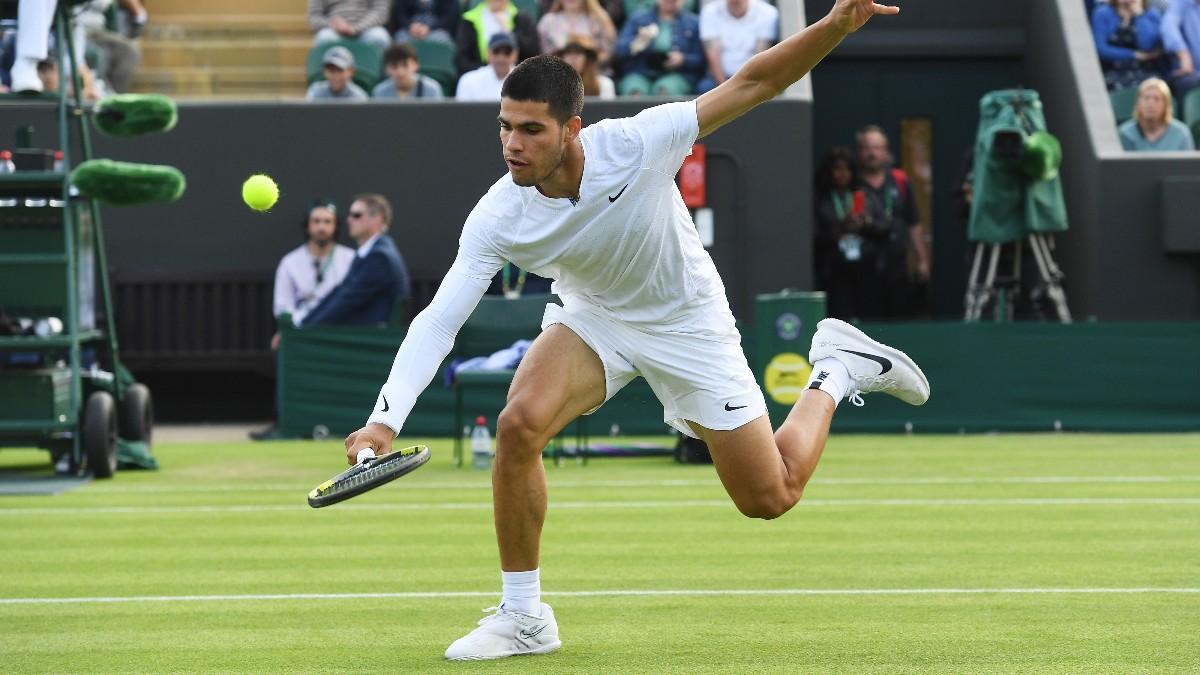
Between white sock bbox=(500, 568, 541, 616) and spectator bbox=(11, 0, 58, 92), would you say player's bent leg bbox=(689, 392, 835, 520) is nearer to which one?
white sock bbox=(500, 568, 541, 616)

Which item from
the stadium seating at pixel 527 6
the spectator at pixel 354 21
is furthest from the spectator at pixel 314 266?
the stadium seating at pixel 527 6

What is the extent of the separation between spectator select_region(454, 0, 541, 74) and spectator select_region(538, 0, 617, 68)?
0.12 metres

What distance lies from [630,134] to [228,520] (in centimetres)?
494

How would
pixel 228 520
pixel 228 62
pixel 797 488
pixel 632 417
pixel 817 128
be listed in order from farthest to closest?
1. pixel 817 128
2. pixel 228 62
3. pixel 632 417
4. pixel 228 520
5. pixel 797 488

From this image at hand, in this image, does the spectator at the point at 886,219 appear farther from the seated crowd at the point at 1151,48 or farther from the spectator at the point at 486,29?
the spectator at the point at 486,29

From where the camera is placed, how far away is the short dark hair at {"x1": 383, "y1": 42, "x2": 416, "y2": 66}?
57.0 ft

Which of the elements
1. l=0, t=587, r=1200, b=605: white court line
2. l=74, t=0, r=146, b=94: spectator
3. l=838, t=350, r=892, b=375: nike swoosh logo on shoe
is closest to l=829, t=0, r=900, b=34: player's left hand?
l=838, t=350, r=892, b=375: nike swoosh logo on shoe

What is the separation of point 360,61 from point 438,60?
769 millimetres

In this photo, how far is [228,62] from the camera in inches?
742

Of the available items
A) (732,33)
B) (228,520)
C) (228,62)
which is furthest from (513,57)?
(228,520)

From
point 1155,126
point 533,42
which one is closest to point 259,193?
point 533,42

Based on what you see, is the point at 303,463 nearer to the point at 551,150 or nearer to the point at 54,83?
the point at 54,83

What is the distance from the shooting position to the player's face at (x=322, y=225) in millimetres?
16266

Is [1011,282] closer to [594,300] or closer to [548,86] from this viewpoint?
[594,300]
